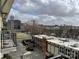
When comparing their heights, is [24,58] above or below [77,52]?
above

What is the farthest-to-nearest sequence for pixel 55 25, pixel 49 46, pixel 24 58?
pixel 55 25
pixel 49 46
pixel 24 58

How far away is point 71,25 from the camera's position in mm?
29203

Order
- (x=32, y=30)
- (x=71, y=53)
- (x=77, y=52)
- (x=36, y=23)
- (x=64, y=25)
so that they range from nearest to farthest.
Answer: (x=77, y=52)
(x=71, y=53)
(x=32, y=30)
(x=36, y=23)
(x=64, y=25)

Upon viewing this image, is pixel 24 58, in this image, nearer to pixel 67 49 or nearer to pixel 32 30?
pixel 67 49

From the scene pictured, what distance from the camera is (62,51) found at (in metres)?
11.4

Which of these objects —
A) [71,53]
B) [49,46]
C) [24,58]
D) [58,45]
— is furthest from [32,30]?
[24,58]

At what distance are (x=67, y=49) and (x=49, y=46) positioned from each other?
3032 millimetres

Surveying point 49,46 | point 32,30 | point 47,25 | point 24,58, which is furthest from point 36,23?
point 24,58

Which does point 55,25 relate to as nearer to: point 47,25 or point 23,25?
point 47,25

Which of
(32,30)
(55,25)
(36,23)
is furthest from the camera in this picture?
(55,25)

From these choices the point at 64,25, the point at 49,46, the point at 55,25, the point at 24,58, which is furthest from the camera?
the point at 55,25

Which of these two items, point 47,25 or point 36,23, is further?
point 47,25

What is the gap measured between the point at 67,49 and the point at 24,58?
9.02 m

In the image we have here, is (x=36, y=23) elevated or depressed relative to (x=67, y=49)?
elevated
